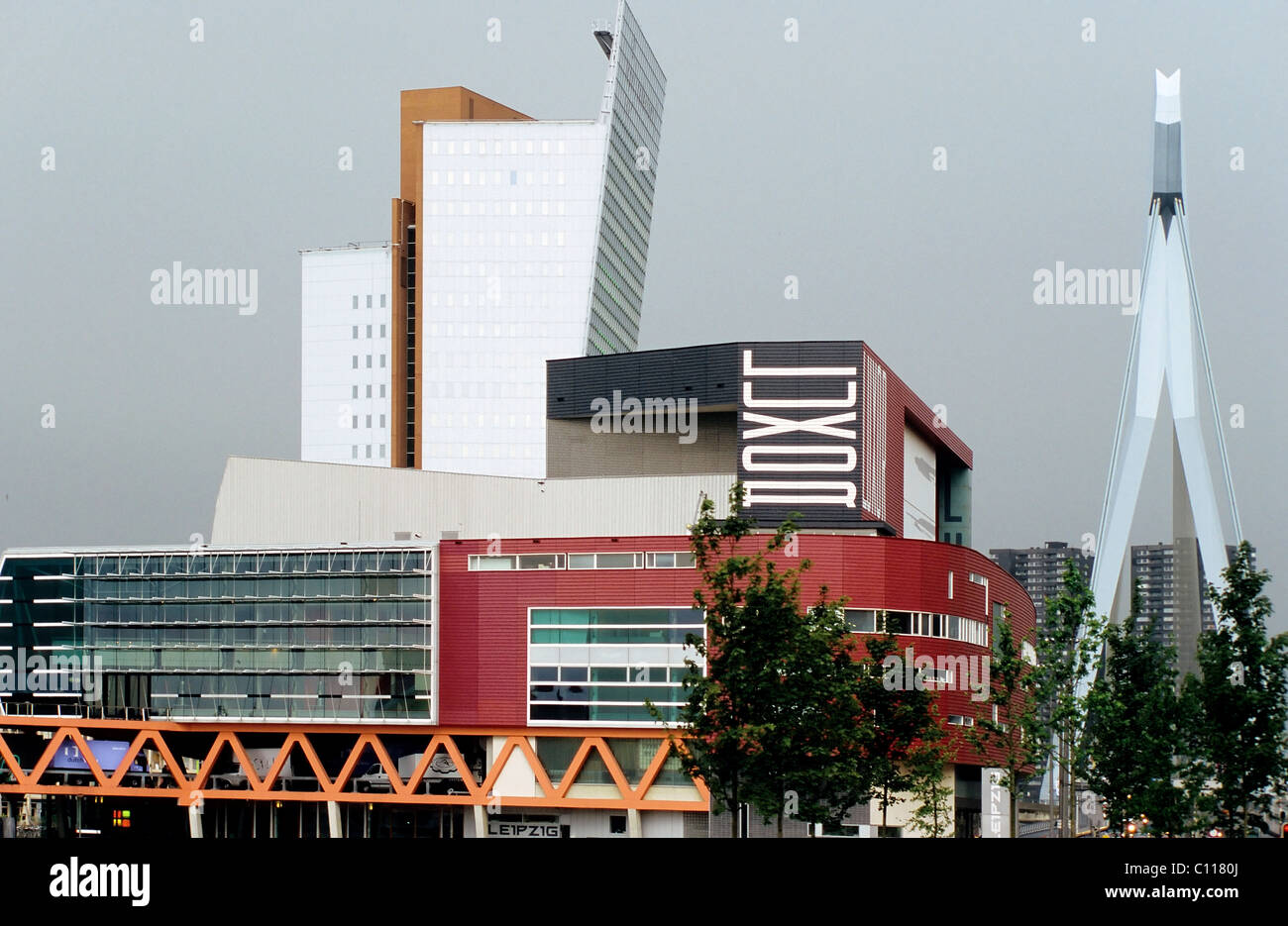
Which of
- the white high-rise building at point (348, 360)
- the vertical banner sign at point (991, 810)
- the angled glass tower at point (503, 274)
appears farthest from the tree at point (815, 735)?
the white high-rise building at point (348, 360)

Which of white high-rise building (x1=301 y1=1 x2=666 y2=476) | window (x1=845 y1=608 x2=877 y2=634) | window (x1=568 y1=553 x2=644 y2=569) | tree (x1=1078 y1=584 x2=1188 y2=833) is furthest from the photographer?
white high-rise building (x1=301 y1=1 x2=666 y2=476)

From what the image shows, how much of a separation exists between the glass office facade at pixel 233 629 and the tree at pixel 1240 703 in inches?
1398

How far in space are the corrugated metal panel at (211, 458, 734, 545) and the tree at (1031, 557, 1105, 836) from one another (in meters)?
30.5

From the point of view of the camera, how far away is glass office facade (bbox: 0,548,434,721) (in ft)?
243

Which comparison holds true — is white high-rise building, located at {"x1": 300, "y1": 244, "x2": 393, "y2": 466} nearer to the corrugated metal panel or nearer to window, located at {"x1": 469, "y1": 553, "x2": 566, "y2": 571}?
the corrugated metal panel

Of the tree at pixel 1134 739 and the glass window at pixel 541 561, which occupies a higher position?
the glass window at pixel 541 561

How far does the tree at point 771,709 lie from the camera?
153 ft

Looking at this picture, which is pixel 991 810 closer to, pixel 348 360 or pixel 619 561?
pixel 619 561

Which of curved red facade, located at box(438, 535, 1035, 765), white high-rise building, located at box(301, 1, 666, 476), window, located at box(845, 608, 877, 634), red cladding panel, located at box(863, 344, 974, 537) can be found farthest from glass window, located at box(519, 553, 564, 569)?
white high-rise building, located at box(301, 1, 666, 476)

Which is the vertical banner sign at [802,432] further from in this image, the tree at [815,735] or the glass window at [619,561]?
the tree at [815,735]

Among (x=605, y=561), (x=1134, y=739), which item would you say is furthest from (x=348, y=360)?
(x=1134, y=739)

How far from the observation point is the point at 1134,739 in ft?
194

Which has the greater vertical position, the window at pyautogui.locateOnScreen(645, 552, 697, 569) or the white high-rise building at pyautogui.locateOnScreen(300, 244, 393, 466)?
the white high-rise building at pyautogui.locateOnScreen(300, 244, 393, 466)
